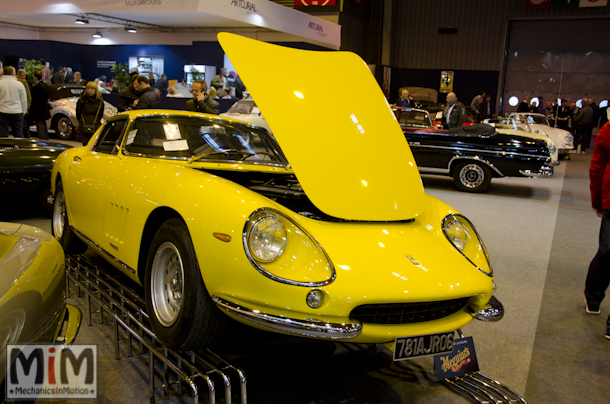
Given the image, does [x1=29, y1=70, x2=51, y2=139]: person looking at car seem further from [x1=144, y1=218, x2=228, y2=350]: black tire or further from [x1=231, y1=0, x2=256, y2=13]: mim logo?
[x1=144, y1=218, x2=228, y2=350]: black tire

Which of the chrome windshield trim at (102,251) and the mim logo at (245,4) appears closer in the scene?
the chrome windshield trim at (102,251)

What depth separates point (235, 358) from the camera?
266 centimetres

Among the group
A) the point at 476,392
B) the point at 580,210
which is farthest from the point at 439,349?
the point at 580,210

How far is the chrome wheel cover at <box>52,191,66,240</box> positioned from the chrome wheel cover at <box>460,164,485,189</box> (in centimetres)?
681

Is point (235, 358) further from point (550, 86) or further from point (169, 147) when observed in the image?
point (550, 86)

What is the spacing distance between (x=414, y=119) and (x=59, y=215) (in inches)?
281

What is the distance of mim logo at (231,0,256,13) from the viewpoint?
11.2 metres

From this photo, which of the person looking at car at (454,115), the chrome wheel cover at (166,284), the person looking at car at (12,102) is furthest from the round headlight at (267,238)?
the person looking at car at (12,102)

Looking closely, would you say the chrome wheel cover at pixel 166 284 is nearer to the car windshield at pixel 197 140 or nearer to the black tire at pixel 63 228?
the car windshield at pixel 197 140

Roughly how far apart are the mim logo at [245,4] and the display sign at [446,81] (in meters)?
13.2

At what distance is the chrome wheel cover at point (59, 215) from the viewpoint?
4103 mm

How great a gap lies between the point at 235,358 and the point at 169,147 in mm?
1458

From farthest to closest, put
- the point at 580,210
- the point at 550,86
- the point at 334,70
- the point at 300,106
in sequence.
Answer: the point at 550,86 < the point at 580,210 < the point at 334,70 < the point at 300,106

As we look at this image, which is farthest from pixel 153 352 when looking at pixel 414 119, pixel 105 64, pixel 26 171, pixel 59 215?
pixel 105 64
